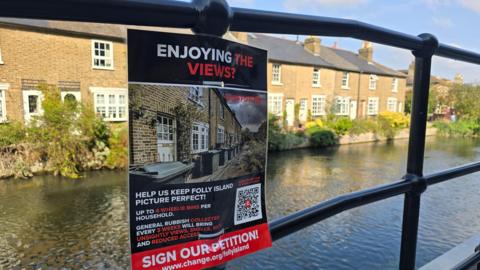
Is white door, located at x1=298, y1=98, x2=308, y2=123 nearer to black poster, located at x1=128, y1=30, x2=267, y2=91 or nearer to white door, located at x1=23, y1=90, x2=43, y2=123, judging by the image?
white door, located at x1=23, y1=90, x2=43, y2=123

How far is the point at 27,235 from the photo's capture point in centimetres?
716

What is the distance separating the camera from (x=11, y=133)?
1022 centimetres

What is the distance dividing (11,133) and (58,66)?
4087 millimetres

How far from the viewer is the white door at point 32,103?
11648 mm

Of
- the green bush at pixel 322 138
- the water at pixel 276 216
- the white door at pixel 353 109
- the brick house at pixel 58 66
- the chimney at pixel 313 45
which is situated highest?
the chimney at pixel 313 45

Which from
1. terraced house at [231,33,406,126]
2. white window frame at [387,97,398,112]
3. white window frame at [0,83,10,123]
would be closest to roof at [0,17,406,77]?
terraced house at [231,33,406,126]

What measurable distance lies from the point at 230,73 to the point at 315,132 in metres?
20.0

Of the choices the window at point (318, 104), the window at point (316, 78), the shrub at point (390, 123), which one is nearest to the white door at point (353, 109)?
the shrub at point (390, 123)

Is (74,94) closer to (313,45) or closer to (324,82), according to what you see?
(324,82)

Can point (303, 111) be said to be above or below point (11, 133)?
above

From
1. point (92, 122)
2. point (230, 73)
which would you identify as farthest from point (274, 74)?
point (230, 73)

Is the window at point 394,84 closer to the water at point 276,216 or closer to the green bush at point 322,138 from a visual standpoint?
the green bush at point 322,138

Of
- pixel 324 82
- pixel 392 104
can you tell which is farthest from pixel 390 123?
pixel 392 104

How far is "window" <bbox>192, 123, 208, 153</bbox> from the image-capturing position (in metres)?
0.64
